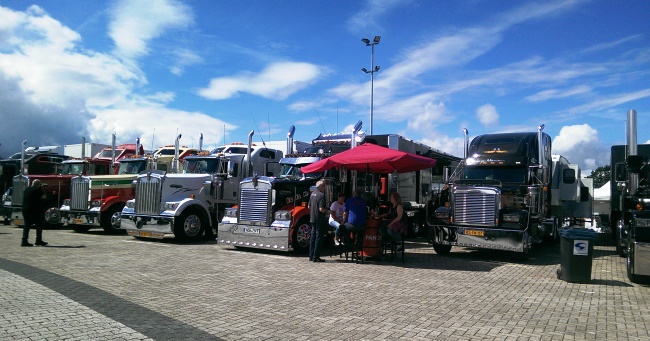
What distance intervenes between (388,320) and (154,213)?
403 inches

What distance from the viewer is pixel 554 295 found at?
7.82 meters

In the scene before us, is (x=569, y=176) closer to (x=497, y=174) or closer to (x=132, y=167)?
(x=497, y=174)

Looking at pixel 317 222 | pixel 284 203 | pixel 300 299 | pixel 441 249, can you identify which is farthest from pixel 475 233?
pixel 300 299

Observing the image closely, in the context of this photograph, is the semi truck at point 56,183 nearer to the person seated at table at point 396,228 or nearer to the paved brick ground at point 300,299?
the paved brick ground at point 300,299

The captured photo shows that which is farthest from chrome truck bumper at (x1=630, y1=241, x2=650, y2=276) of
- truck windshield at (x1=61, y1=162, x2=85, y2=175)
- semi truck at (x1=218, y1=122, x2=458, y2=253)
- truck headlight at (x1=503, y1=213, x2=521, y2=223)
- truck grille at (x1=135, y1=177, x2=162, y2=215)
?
truck windshield at (x1=61, y1=162, x2=85, y2=175)

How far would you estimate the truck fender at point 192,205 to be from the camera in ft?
46.0

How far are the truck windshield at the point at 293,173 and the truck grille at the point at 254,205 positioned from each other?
137 cm

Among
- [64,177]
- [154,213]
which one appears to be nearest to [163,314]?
[154,213]

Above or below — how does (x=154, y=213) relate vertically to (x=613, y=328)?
above

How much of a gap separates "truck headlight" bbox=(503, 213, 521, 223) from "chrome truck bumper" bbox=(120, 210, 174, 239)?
9058 mm

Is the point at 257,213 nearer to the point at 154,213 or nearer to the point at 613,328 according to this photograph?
the point at 154,213

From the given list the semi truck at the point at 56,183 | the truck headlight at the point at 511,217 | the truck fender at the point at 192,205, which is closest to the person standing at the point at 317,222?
the truck headlight at the point at 511,217

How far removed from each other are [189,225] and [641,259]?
11.3m

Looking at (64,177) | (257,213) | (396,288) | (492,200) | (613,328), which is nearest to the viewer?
(613,328)
